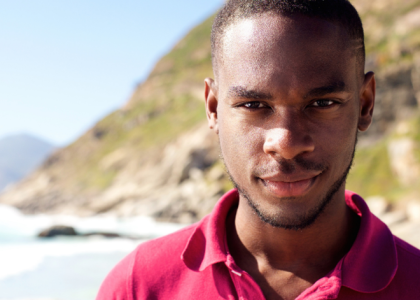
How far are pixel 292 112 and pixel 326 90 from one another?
0.61 feet

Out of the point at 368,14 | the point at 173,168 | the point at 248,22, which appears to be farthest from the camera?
the point at 368,14

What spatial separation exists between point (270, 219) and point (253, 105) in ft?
1.82

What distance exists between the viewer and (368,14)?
51031mm

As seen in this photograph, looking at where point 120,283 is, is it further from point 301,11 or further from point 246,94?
point 301,11

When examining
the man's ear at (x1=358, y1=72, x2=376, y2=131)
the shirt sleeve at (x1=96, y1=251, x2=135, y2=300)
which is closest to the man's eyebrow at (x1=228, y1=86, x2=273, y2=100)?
the man's ear at (x1=358, y1=72, x2=376, y2=131)

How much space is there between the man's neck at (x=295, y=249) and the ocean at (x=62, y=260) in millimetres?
9923

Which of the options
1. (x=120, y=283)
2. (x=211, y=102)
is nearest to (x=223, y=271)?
(x=120, y=283)

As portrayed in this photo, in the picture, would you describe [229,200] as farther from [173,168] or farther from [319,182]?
[173,168]

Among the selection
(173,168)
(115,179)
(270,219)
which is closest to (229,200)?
(270,219)

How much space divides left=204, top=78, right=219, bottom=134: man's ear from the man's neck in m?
0.48

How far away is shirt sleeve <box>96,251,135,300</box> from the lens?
208 cm

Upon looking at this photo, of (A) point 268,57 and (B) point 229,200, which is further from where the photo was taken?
(B) point 229,200

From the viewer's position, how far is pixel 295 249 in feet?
6.92

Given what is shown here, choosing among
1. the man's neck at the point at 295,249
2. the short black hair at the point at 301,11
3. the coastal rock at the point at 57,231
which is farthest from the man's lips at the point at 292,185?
the coastal rock at the point at 57,231
